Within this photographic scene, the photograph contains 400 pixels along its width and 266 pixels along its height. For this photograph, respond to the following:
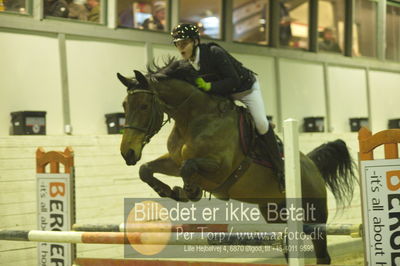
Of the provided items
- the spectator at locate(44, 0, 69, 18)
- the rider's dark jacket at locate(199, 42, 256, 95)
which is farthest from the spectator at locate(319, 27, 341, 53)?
the rider's dark jacket at locate(199, 42, 256, 95)

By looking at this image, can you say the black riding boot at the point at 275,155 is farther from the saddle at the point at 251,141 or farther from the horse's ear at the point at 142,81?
the horse's ear at the point at 142,81

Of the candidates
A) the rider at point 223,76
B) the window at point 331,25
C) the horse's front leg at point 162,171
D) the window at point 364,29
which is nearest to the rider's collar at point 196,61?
the rider at point 223,76

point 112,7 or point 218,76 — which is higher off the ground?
point 112,7

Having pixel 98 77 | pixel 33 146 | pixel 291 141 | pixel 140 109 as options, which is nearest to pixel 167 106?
pixel 140 109

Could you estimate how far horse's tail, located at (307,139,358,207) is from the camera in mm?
4199

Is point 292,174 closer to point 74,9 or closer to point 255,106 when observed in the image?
point 255,106

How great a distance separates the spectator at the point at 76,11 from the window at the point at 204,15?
4.24 ft

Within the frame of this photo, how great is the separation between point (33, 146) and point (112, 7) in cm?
179

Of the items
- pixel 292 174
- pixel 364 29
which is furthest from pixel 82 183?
pixel 364 29

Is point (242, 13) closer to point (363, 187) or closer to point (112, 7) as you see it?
point (112, 7)

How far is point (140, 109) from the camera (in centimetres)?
301

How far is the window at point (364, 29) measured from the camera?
8.54 metres

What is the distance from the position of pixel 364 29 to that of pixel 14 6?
5575 millimetres

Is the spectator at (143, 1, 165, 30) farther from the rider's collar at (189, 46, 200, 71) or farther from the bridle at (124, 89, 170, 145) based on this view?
the bridle at (124, 89, 170, 145)
